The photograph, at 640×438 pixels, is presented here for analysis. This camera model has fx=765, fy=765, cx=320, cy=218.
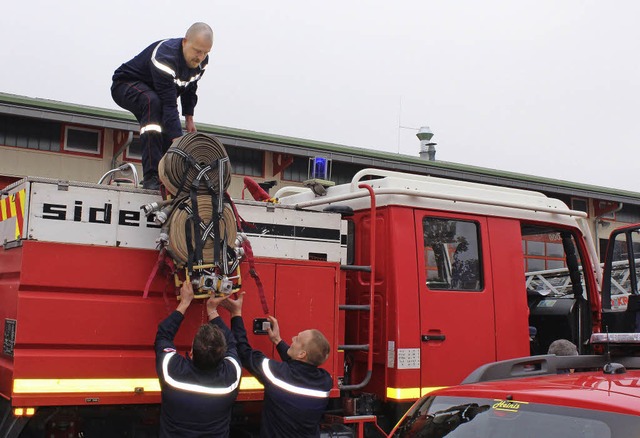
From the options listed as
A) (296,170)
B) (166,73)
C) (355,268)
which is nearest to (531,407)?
(355,268)

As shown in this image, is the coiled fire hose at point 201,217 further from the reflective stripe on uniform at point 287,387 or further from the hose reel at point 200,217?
the reflective stripe on uniform at point 287,387

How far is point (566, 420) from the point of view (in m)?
3.34

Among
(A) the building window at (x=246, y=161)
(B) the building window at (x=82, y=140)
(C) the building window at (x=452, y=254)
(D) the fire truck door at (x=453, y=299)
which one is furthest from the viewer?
(A) the building window at (x=246, y=161)

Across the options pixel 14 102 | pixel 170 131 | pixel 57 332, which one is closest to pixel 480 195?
pixel 170 131

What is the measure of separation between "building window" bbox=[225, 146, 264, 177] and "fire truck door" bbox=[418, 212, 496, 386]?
11768 millimetres

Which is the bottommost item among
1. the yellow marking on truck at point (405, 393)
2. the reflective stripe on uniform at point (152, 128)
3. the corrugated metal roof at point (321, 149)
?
the yellow marking on truck at point (405, 393)

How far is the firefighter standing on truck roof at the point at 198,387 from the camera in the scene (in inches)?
177

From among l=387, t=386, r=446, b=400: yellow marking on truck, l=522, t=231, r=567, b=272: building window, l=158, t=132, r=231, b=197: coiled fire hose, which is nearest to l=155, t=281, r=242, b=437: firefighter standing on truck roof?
l=158, t=132, r=231, b=197: coiled fire hose

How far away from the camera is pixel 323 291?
19.0 feet

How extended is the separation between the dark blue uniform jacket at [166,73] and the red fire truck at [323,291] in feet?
2.85

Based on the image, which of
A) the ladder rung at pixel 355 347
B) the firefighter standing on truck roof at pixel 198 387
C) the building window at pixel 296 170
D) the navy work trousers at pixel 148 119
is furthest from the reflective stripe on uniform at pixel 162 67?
the building window at pixel 296 170

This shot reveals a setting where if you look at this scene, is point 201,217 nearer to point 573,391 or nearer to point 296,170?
point 573,391

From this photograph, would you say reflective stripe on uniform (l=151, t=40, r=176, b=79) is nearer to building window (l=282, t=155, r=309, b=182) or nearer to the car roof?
the car roof

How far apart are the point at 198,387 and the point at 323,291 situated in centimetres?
154
